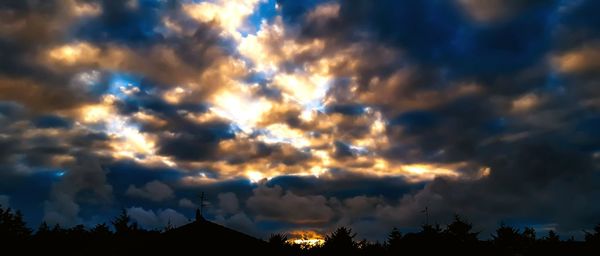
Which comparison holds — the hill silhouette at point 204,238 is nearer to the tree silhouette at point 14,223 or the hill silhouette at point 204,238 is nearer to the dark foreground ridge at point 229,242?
the dark foreground ridge at point 229,242

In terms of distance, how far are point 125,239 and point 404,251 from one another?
23.2m

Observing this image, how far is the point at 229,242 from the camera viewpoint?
936 inches

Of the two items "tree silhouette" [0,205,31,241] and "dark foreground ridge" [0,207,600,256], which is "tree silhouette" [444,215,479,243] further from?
"tree silhouette" [0,205,31,241]

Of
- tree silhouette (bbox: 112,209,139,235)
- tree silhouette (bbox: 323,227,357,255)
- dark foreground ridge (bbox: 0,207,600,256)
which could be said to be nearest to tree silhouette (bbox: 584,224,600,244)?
dark foreground ridge (bbox: 0,207,600,256)

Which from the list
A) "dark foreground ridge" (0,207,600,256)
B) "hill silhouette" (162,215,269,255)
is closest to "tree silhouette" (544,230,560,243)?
"dark foreground ridge" (0,207,600,256)

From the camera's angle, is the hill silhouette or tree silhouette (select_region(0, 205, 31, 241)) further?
tree silhouette (select_region(0, 205, 31, 241))

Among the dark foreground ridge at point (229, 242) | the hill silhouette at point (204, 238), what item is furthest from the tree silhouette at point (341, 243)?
the hill silhouette at point (204, 238)

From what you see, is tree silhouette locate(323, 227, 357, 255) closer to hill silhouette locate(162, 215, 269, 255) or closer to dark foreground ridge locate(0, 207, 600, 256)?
dark foreground ridge locate(0, 207, 600, 256)

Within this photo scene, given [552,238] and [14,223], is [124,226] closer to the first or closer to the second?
[14,223]

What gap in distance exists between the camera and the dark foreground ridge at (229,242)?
2356cm

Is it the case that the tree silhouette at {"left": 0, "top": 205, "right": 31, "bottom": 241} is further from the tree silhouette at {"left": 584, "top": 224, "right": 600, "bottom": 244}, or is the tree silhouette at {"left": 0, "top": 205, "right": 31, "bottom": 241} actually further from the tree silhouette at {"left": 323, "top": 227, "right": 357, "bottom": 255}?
the tree silhouette at {"left": 584, "top": 224, "right": 600, "bottom": 244}

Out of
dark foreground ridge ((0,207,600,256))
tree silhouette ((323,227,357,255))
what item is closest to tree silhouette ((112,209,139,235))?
dark foreground ridge ((0,207,600,256))

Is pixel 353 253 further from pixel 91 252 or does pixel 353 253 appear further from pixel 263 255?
pixel 91 252

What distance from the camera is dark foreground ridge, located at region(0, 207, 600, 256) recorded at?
77.3 feet
